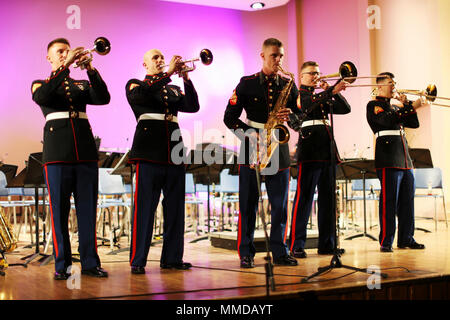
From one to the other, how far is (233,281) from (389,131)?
2.74 metres

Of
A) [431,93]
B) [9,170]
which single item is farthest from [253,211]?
[9,170]

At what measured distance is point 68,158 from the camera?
3.60m

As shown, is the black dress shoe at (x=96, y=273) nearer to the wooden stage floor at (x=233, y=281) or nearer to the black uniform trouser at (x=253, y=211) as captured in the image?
the wooden stage floor at (x=233, y=281)

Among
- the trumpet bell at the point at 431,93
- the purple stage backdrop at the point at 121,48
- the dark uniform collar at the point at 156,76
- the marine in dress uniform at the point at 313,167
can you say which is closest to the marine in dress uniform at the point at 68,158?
the dark uniform collar at the point at 156,76

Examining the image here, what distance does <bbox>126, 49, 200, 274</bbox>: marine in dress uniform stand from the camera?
12.5 feet

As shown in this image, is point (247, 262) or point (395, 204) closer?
point (247, 262)

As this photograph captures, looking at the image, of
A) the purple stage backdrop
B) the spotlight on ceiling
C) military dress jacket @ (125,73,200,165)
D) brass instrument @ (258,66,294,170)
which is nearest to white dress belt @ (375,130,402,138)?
brass instrument @ (258,66,294,170)

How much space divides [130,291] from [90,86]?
162cm

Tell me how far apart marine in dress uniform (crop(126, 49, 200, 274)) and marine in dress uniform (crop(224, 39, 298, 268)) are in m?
0.45

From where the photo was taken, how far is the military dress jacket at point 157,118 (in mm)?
3801

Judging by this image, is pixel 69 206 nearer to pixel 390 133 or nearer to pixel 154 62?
pixel 154 62

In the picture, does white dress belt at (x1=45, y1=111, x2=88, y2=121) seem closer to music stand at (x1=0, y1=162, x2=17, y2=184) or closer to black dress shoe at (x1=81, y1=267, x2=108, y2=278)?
black dress shoe at (x1=81, y1=267, x2=108, y2=278)

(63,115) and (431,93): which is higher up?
(431,93)

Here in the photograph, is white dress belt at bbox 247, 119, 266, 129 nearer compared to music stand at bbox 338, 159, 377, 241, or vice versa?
white dress belt at bbox 247, 119, 266, 129
